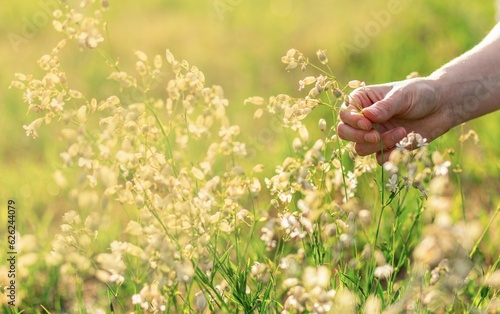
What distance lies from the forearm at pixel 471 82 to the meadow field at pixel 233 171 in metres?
0.17

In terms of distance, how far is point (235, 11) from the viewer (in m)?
5.86

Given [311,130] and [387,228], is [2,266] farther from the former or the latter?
[311,130]

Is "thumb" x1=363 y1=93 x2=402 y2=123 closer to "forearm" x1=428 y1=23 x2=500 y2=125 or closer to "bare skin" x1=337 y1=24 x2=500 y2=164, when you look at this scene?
"bare skin" x1=337 y1=24 x2=500 y2=164

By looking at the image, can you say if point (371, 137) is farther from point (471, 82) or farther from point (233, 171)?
point (233, 171)

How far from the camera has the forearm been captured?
2215 millimetres

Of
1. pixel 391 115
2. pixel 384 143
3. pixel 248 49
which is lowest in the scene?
pixel 248 49

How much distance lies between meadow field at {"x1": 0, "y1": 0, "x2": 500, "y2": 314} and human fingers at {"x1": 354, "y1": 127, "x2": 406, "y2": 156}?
100mm

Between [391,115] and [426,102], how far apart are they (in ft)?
0.53

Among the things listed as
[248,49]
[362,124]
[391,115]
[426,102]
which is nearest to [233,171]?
[362,124]

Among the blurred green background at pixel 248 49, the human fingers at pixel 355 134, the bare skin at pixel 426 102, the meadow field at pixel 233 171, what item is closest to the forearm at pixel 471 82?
the bare skin at pixel 426 102

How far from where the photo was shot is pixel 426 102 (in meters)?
2.14

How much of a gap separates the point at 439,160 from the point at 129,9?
193 inches

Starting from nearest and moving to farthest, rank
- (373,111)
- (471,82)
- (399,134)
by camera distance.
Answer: (373,111)
(399,134)
(471,82)

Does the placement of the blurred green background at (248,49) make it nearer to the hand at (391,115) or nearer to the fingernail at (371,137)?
the hand at (391,115)
